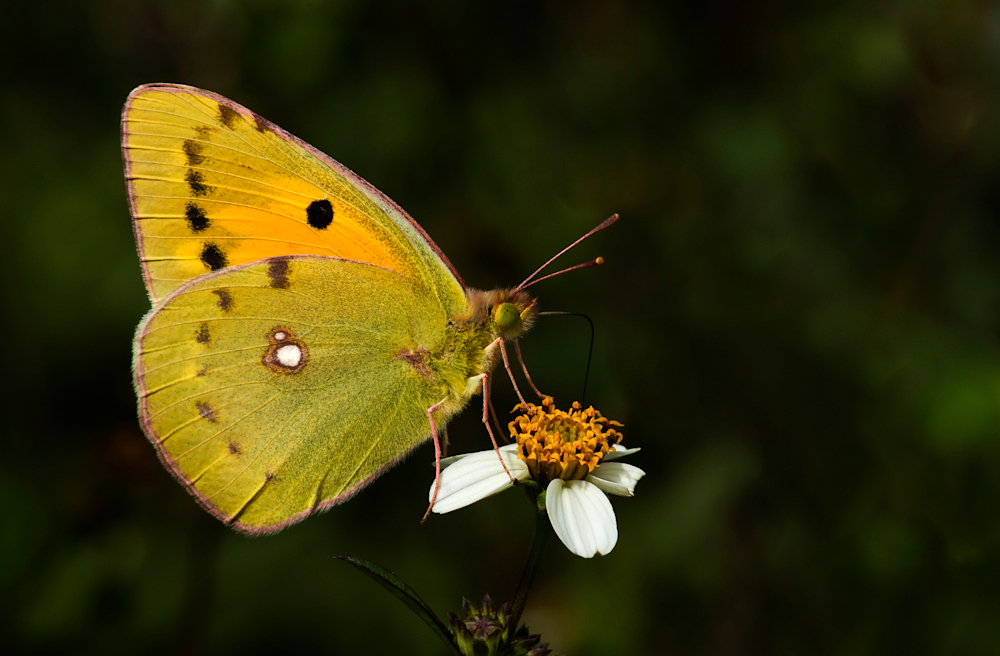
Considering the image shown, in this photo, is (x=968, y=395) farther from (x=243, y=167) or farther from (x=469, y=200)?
(x=243, y=167)

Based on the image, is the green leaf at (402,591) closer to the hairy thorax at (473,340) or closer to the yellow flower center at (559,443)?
the yellow flower center at (559,443)

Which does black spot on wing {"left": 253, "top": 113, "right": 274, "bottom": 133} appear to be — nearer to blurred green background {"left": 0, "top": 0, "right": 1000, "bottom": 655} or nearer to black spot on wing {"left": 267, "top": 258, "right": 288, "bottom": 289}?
black spot on wing {"left": 267, "top": 258, "right": 288, "bottom": 289}

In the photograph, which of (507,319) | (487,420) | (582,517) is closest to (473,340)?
(507,319)

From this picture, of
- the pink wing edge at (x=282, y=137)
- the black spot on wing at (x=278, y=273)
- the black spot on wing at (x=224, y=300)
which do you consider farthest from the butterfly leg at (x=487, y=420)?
the black spot on wing at (x=224, y=300)

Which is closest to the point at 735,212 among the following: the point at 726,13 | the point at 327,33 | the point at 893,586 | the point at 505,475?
the point at 726,13

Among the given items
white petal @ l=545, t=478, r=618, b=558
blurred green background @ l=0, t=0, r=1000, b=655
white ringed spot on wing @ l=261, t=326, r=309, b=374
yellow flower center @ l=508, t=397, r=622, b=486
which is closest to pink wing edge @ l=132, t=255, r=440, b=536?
white ringed spot on wing @ l=261, t=326, r=309, b=374
